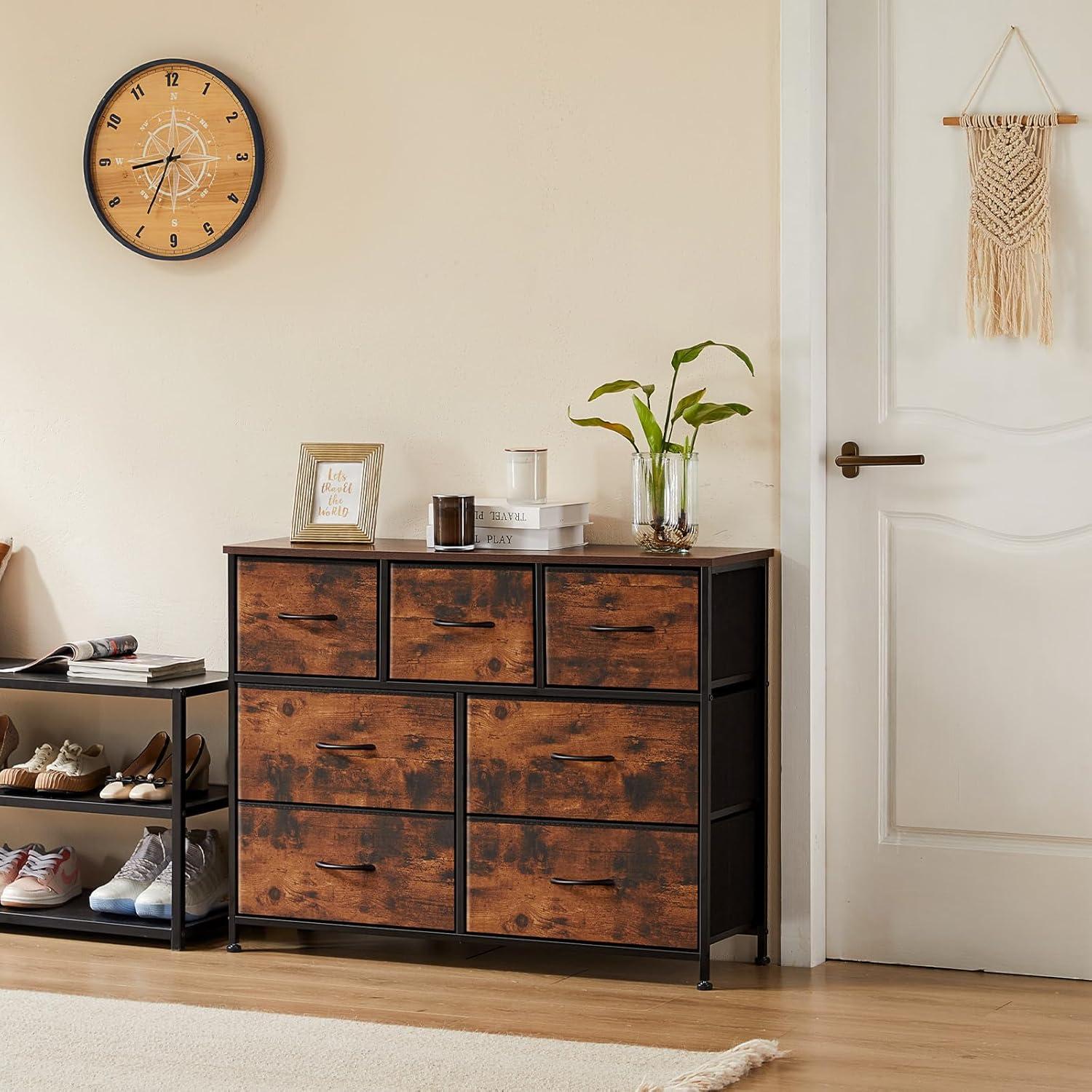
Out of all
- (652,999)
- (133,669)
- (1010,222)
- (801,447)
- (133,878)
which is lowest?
(652,999)

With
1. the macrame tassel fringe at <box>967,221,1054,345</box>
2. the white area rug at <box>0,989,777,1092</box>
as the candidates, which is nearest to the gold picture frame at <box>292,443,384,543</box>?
the white area rug at <box>0,989,777,1092</box>

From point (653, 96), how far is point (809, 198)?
1.35 ft

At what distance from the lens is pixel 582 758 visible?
2.93 m

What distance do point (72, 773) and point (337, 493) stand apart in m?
0.89

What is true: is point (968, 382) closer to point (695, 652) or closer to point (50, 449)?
point (695, 652)

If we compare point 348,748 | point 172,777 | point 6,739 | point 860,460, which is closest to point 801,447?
point 860,460

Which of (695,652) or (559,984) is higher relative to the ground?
(695,652)

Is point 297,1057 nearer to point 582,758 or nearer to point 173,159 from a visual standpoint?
point 582,758

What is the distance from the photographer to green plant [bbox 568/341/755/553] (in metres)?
3.01

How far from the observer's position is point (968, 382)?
3.07m

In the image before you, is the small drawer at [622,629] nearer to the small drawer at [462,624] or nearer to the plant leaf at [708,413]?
the small drawer at [462,624]

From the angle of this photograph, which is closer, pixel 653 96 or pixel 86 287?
pixel 653 96

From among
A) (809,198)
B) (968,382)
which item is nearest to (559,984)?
(968,382)

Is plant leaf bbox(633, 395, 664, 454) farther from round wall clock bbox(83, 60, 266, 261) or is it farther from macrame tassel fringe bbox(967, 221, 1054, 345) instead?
round wall clock bbox(83, 60, 266, 261)
